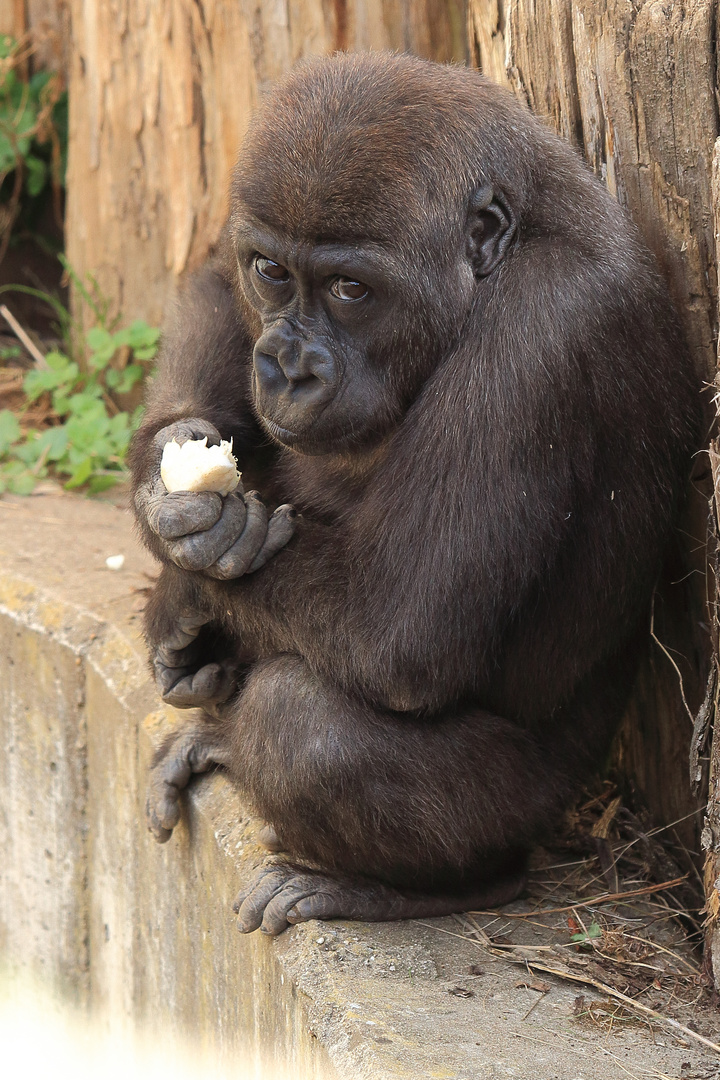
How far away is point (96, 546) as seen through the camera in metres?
4.81

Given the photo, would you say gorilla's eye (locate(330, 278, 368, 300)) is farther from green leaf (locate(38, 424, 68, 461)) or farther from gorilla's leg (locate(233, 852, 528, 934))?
green leaf (locate(38, 424, 68, 461))

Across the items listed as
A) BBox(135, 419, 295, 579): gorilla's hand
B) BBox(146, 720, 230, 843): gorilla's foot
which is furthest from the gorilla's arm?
BBox(146, 720, 230, 843): gorilla's foot

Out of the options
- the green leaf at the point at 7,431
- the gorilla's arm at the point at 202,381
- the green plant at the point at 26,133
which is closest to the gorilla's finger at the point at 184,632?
the gorilla's arm at the point at 202,381

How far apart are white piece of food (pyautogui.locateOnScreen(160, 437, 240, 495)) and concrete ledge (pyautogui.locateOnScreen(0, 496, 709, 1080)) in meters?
0.88

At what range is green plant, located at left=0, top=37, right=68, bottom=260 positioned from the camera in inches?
267

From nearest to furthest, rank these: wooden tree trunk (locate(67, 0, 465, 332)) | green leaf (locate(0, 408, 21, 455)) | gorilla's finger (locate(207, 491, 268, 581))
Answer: gorilla's finger (locate(207, 491, 268, 581))
wooden tree trunk (locate(67, 0, 465, 332))
green leaf (locate(0, 408, 21, 455))

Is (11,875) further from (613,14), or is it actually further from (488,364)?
(613,14)

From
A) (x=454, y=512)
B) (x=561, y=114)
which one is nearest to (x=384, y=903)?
(x=454, y=512)

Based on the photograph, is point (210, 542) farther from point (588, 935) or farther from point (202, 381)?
point (588, 935)

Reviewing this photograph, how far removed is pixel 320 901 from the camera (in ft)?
9.52

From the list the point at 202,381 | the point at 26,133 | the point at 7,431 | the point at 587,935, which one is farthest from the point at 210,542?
the point at 26,133

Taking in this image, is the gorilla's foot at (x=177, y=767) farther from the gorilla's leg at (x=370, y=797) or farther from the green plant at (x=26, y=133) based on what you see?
the green plant at (x=26, y=133)

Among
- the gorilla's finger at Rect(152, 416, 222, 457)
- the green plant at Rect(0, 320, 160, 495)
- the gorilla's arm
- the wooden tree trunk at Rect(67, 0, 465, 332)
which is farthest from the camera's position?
the green plant at Rect(0, 320, 160, 495)

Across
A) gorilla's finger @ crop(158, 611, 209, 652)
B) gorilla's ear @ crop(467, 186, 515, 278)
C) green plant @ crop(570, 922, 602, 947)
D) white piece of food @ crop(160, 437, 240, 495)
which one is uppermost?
gorilla's ear @ crop(467, 186, 515, 278)
